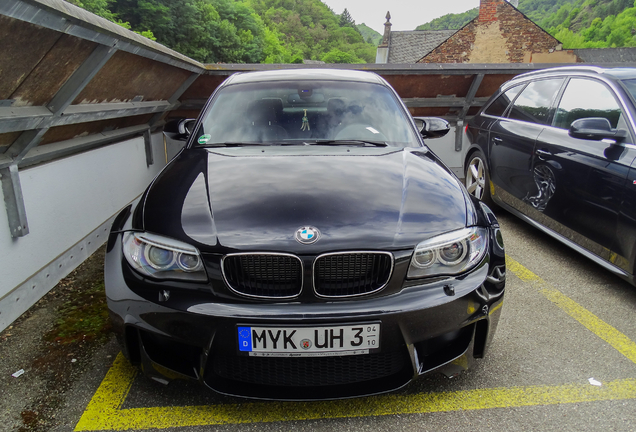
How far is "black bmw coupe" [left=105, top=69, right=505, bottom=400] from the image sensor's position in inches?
73.5

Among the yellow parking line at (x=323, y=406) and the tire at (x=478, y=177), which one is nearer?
the yellow parking line at (x=323, y=406)

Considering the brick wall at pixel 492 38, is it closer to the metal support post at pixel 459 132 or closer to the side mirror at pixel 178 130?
the metal support post at pixel 459 132

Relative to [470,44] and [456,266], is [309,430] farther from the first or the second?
[470,44]

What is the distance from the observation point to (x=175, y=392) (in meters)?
2.29

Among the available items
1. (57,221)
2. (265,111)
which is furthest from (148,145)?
(265,111)

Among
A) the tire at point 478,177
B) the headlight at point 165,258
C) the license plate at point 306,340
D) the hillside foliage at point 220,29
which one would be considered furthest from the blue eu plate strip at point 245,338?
the hillside foliage at point 220,29

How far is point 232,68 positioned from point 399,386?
18.5ft

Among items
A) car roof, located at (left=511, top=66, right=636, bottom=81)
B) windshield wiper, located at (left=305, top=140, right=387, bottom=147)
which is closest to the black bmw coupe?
windshield wiper, located at (left=305, top=140, right=387, bottom=147)

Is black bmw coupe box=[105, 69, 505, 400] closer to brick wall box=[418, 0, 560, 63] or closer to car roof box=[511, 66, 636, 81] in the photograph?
car roof box=[511, 66, 636, 81]

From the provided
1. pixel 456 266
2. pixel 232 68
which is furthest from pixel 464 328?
pixel 232 68

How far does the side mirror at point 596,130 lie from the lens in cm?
333

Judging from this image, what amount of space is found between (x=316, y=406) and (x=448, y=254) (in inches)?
35.8

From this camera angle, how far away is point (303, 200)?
2156 millimetres

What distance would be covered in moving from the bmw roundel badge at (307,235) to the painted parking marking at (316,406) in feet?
2.64
